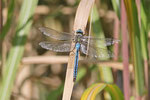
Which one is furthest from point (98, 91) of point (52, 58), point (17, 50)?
point (52, 58)

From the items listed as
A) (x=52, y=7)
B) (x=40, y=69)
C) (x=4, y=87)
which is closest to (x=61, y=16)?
(x=52, y=7)

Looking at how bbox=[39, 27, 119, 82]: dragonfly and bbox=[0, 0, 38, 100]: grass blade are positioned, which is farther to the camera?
bbox=[39, 27, 119, 82]: dragonfly

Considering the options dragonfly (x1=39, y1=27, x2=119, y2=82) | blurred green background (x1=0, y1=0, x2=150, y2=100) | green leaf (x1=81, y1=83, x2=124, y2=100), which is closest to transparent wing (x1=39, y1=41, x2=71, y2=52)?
dragonfly (x1=39, y1=27, x2=119, y2=82)

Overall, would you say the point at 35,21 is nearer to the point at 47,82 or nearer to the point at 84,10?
the point at 47,82

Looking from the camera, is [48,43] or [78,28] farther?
[48,43]

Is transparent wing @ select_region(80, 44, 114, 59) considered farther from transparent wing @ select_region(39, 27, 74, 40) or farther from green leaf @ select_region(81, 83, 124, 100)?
green leaf @ select_region(81, 83, 124, 100)

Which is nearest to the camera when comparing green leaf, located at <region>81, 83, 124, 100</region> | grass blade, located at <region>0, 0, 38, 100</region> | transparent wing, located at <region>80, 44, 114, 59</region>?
green leaf, located at <region>81, 83, 124, 100</region>

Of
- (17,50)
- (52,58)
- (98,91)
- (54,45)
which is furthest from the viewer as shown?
(52,58)

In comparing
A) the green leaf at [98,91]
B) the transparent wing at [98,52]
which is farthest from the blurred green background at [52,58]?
the green leaf at [98,91]

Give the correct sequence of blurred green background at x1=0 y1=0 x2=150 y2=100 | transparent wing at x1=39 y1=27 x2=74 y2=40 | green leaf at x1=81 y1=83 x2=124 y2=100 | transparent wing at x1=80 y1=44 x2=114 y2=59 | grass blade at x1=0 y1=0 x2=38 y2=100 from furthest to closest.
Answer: blurred green background at x1=0 y1=0 x2=150 y2=100 < transparent wing at x1=39 y1=27 x2=74 y2=40 < transparent wing at x1=80 y1=44 x2=114 y2=59 < grass blade at x1=0 y1=0 x2=38 y2=100 < green leaf at x1=81 y1=83 x2=124 y2=100

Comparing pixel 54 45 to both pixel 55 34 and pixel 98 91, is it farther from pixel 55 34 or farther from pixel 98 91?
pixel 98 91

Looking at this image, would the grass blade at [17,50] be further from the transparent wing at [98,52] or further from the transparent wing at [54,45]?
the transparent wing at [98,52]
